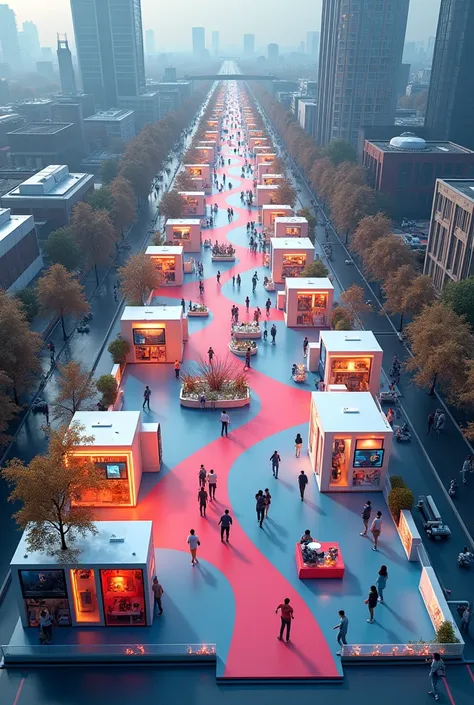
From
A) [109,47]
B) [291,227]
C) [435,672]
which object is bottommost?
[435,672]

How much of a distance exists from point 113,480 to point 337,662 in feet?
39.6

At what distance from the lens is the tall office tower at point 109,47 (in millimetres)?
153375

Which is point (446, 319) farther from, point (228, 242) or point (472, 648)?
point (228, 242)

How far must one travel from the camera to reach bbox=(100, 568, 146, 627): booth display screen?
19672mm

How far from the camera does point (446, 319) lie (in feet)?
109

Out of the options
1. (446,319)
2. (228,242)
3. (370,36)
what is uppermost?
(370,36)

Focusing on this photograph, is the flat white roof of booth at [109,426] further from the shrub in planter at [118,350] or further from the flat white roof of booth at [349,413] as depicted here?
the shrub in planter at [118,350]

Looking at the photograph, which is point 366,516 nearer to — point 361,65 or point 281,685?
point 281,685

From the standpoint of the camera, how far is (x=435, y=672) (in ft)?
60.1

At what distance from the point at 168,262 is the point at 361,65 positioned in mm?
75752

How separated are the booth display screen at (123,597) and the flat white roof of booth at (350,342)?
18818 mm

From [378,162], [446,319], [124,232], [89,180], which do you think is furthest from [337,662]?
[378,162]

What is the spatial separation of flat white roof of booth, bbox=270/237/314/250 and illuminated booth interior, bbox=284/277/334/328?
8.06 meters

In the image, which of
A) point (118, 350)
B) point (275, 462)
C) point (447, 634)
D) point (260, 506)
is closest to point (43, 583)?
point (260, 506)
